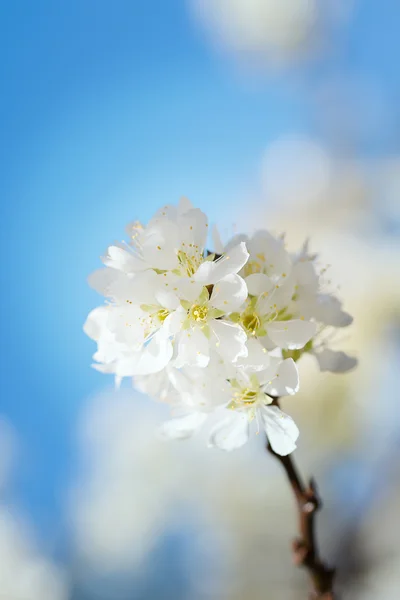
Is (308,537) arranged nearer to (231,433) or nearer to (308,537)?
(308,537)

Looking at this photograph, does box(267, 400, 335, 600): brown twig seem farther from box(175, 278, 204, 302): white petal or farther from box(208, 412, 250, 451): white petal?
box(175, 278, 204, 302): white petal

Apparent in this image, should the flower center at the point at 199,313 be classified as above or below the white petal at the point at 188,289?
below

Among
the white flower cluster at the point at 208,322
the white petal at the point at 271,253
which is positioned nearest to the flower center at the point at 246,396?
the white flower cluster at the point at 208,322

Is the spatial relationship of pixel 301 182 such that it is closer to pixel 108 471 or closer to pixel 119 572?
pixel 108 471

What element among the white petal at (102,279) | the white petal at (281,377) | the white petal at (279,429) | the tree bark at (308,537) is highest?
the white petal at (102,279)

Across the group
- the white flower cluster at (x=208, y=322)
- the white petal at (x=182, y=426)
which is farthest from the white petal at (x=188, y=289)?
the white petal at (x=182, y=426)

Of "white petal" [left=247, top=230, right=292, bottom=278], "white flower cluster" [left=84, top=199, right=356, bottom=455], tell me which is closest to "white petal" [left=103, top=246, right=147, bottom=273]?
"white flower cluster" [left=84, top=199, right=356, bottom=455]

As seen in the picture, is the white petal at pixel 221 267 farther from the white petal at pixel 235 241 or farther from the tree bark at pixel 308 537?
the tree bark at pixel 308 537
